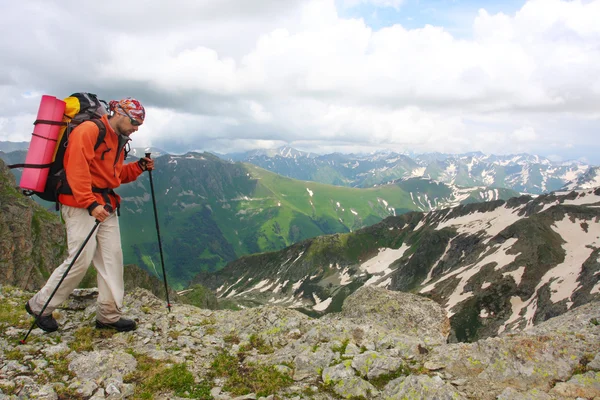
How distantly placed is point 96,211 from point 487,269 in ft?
348

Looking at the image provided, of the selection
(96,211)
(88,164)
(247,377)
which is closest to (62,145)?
(88,164)

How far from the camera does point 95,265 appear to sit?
31.9ft

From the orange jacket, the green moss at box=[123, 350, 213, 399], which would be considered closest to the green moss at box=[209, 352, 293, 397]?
the green moss at box=[123, 350, 213, 399]

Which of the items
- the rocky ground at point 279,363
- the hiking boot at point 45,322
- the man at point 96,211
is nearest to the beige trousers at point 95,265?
the man at point 96,211

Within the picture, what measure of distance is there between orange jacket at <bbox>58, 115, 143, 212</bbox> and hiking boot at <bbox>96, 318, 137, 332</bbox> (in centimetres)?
377

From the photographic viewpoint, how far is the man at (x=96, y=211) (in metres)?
8.68

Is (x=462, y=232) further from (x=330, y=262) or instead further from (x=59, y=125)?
(x=59, y=125)

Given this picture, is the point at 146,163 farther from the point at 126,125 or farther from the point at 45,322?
the point at 45,322

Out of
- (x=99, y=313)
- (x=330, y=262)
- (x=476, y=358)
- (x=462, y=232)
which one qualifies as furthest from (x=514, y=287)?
(x=330, y=262)

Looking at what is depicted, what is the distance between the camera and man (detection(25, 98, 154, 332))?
8680 millimetres

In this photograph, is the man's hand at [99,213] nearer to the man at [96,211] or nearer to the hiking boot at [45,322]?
the man at [96,211]

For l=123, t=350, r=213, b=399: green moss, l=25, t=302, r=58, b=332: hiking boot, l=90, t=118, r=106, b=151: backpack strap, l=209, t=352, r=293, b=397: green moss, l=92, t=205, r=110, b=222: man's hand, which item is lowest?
l=209, t=352, r=293, b=397: green moss

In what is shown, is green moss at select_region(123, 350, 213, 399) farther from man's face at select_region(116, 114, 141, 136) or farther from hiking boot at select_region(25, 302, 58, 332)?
man's face at select_region(116, 114, 141, 136)

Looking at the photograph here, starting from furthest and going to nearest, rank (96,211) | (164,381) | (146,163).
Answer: (146,163), (96,211), (164,381)
